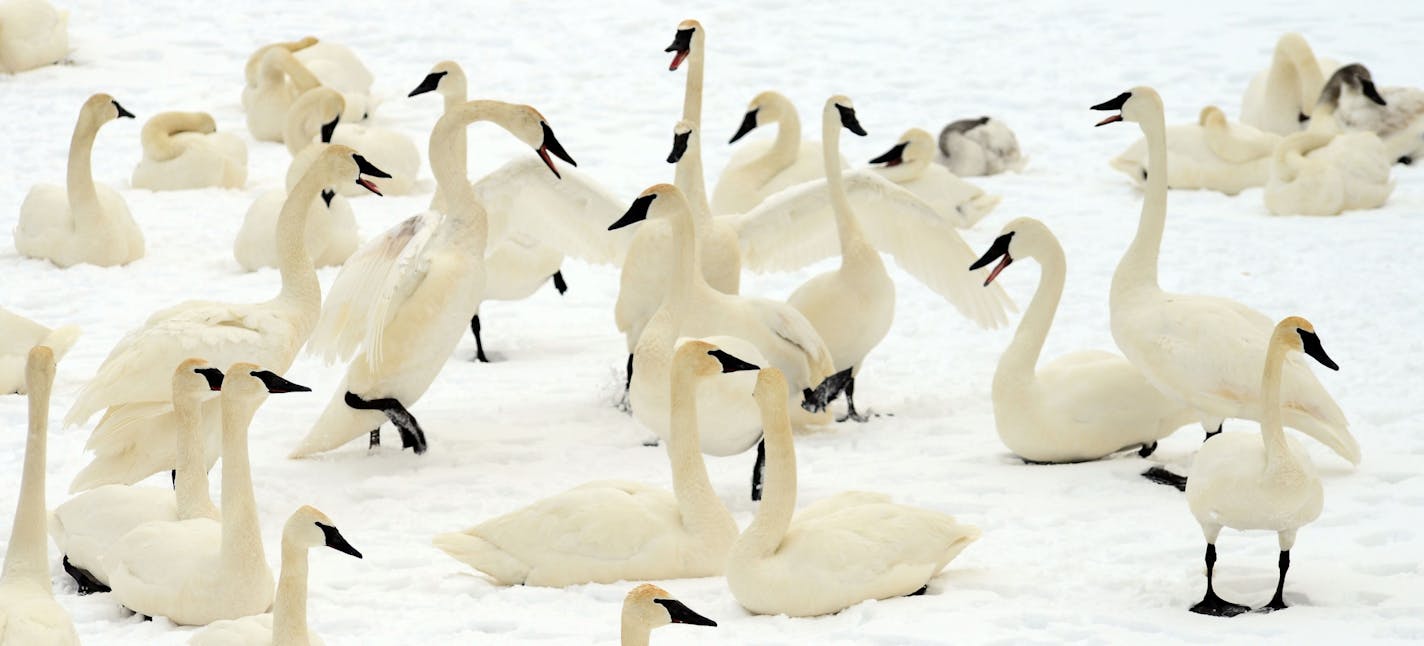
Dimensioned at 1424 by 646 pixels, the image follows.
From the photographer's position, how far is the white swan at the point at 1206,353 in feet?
19.1

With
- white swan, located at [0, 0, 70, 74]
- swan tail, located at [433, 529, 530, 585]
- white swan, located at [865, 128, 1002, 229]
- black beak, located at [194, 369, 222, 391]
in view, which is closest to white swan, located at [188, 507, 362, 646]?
swan tail, located at [433, 529, 530, 585]

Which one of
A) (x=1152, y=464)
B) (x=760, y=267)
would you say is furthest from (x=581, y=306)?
(x=1152, y=464)

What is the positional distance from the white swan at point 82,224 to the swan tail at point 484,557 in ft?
14.7

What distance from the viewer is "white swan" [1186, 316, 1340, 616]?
4.80 m

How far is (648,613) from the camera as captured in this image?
4.04m

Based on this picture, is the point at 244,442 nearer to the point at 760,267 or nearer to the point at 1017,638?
the point at 1017,638

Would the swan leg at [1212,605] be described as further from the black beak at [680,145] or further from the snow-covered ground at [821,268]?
the black beak at [680,145]

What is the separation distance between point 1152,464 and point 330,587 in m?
2.86

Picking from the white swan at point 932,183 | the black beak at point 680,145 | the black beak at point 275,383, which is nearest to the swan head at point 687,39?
the black beak at point 680,145

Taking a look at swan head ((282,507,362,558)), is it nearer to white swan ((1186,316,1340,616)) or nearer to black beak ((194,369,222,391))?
black beak ((194,369,222,391))

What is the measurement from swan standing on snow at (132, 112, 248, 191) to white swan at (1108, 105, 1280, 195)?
5130 mm

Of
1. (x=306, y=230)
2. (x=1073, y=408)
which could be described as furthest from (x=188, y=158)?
(x=1073, y=408)

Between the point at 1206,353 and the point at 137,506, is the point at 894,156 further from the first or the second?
the point at 137,506

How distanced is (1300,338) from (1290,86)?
6.98m
